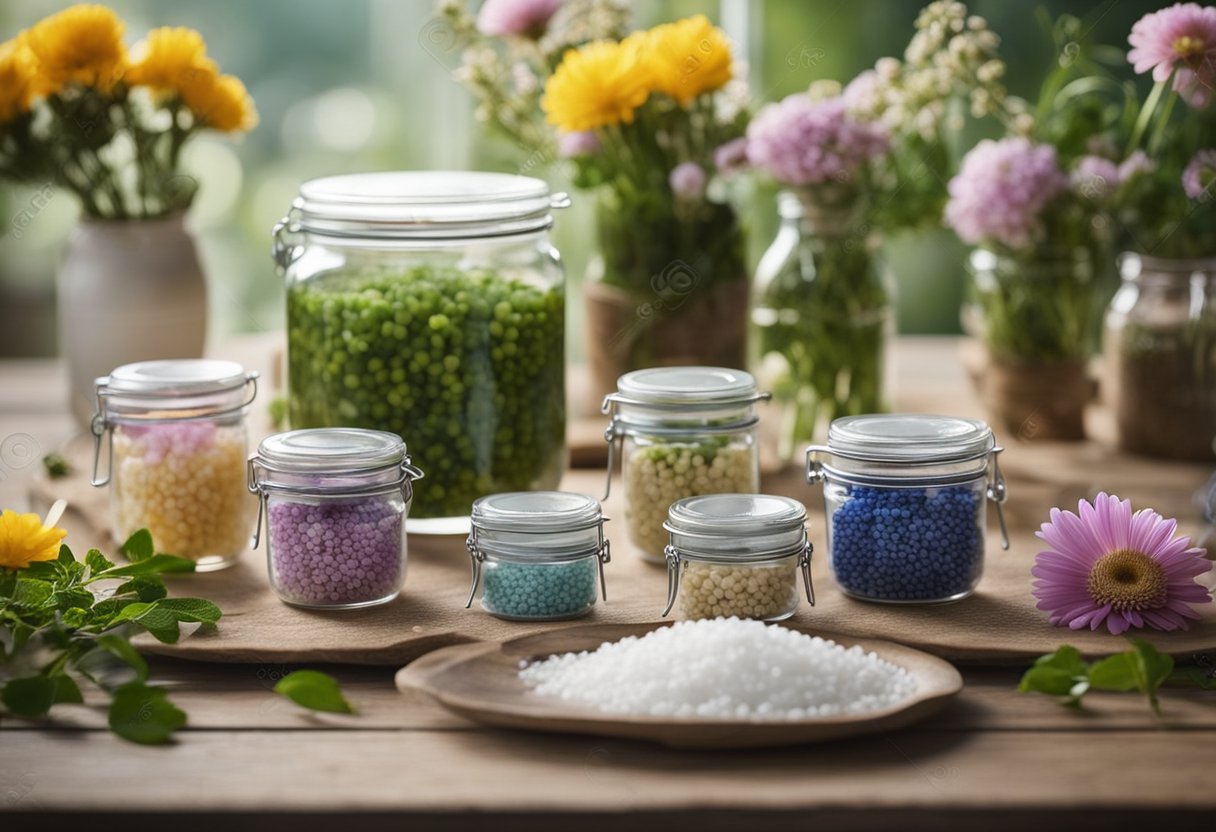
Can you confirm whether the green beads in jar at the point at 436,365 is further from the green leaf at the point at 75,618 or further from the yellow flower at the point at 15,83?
the yellow flower at the point at 15,83

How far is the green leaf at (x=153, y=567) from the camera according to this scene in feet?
3.90

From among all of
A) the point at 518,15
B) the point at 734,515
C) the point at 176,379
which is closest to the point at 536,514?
the point at 734,515

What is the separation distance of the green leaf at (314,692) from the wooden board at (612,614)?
0.08 meters

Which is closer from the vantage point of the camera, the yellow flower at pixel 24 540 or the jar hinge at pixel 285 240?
the yellow flower at pixel 24 540

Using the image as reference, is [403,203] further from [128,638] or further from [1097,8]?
[1097,8]

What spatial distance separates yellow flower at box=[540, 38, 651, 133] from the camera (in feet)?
4.88

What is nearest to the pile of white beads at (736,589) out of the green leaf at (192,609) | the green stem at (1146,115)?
the green leaf at (192,609)

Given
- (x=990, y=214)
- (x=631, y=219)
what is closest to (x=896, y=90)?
(x=990, y=214)

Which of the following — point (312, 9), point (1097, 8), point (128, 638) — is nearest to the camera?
point (128, 638)

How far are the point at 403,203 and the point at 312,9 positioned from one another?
57.0 inches

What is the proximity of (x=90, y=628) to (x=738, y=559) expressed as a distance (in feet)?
1.61

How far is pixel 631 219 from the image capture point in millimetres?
1641

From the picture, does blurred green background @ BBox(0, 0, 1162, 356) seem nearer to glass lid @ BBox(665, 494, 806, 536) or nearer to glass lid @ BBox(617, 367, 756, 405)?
glass lid @ BBox(617, 367, 756, 405)

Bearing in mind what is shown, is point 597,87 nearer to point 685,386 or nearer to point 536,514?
point 685,386
